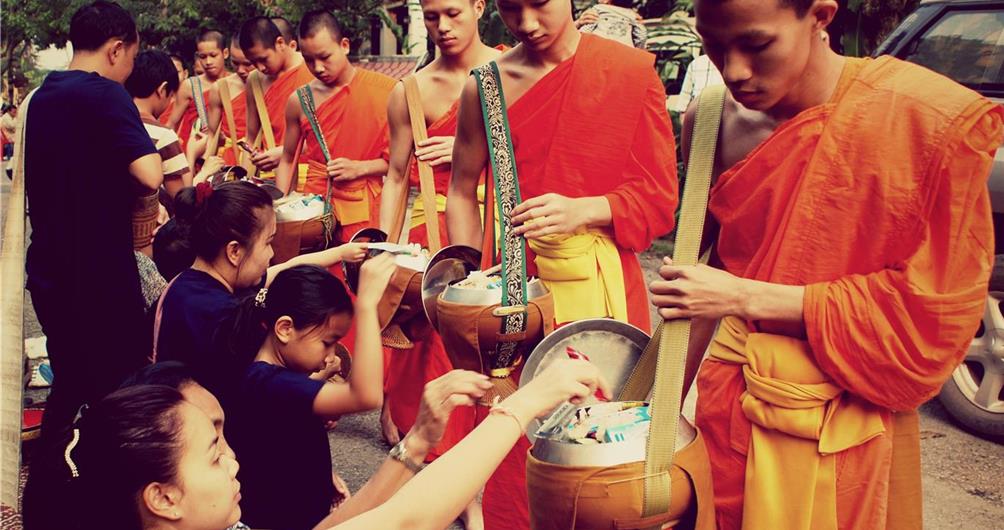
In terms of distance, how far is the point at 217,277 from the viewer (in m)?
3.56

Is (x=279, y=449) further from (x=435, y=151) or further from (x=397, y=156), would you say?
(x=397, y=156)

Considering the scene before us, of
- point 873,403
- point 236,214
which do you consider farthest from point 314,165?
point 873,403

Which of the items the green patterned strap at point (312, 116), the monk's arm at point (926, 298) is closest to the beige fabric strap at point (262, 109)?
the green patterned strap at point (312, 116)

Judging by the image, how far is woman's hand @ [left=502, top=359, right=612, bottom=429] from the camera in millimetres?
1844

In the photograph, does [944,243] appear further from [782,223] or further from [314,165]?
[314,165]

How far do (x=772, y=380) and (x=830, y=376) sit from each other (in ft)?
0.33

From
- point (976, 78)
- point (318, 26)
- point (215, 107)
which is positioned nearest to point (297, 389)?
point (318, 26)

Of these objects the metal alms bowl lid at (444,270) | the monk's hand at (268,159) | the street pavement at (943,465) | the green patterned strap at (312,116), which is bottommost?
the street pavement at (943,465)

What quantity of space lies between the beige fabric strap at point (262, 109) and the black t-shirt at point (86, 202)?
106 inches

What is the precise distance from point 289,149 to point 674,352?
14.5 ft

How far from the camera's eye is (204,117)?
9.23 meters

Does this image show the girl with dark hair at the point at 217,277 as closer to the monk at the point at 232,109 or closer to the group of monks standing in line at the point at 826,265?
the group of monks standing in line at the point at 826,265

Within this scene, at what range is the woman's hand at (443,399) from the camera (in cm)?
198

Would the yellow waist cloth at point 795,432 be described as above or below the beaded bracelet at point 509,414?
below
